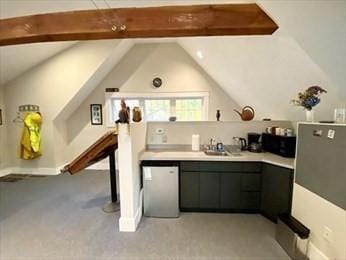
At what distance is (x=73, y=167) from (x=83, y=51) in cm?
273

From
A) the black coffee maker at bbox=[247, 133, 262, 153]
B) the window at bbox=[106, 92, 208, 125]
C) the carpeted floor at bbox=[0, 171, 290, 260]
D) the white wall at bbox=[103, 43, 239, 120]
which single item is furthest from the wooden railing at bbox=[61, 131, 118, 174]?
the white wall at bbox=[103, 43, 239, 120]

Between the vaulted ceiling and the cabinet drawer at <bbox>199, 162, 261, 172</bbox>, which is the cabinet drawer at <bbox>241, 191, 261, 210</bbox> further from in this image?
the vaulted ceiling

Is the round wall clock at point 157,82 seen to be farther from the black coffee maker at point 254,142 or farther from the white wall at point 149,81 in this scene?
the black coffee maker at point 254,142

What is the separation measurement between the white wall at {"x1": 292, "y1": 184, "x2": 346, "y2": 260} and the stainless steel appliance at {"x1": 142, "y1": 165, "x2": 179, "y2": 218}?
147 centimetres

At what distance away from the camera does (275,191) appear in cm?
299

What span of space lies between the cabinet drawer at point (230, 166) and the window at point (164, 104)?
282cm

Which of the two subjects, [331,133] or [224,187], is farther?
[224,187]

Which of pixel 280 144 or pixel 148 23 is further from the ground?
pixel 148 23

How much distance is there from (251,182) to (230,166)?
1.21ft

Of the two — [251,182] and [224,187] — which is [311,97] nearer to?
[251,182]

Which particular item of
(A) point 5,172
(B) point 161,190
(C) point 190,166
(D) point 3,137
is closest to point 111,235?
(B) point 161,190

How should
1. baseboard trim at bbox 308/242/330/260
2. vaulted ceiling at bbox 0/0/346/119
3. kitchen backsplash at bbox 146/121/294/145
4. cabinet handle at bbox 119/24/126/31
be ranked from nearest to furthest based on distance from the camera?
vaulted ceiling at bbox 0/0/346/119 → baseboard trim at bbox 308/242/330/260 → cabinet handle at bbox 119/24/126/31 → kitchen backsplash at bbox 146/121/294/145

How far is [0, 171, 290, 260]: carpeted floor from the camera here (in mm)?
2465

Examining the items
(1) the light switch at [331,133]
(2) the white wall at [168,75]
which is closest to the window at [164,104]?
(2) the white wall at [168,75]
